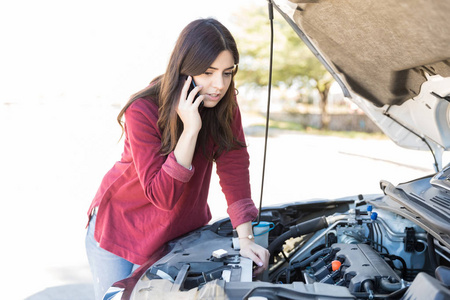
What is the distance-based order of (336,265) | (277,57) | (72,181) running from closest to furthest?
(336,265)
(72,181)
(277,57)

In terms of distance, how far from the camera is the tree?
1819 cm

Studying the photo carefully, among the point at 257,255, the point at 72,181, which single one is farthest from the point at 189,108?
the point at 72,181

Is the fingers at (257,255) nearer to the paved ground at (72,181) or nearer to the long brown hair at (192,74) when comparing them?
the long brown hair at (192,74)

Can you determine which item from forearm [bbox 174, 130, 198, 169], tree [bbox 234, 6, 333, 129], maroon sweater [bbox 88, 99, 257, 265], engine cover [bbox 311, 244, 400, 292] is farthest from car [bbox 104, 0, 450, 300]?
tree [bbox 234, 6, 333, 129]

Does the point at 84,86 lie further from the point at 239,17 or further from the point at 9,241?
the point at 9,241

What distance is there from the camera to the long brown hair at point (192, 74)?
1.66 meters

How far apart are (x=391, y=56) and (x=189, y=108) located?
926mm

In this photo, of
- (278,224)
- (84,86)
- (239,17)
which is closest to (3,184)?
(278,224)

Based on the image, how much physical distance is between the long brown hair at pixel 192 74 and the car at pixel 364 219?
0.44m

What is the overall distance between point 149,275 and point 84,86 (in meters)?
29.6

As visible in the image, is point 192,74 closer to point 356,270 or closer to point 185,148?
point 185,148

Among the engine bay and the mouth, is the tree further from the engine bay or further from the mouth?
the mouth

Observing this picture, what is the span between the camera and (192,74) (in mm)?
1698

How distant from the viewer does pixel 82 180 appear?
770 centimetres
